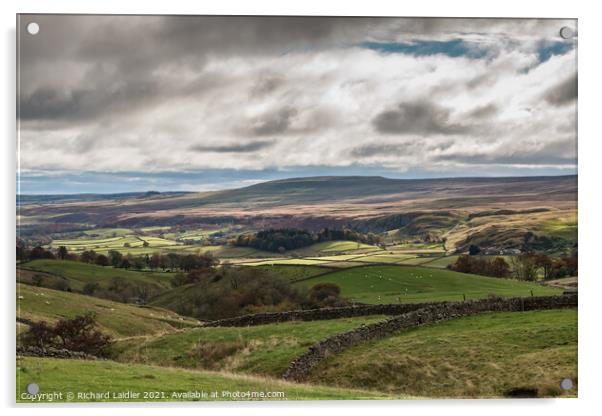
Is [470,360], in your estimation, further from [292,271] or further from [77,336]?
[77,336]

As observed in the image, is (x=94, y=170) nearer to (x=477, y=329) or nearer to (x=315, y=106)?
(x=315, y=106)

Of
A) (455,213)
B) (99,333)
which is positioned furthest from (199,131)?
(455,213)

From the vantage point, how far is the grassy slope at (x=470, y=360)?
12.2 meters

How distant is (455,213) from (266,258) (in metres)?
4.24

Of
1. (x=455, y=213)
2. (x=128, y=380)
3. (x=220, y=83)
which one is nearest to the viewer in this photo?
(x=128, y=380)

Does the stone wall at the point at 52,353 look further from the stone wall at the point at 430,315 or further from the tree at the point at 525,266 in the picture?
the tree at the point at 525,266

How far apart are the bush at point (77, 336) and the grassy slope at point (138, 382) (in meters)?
0.59

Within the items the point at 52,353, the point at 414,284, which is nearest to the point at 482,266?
the point at 414,284

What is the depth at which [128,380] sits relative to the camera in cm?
1188

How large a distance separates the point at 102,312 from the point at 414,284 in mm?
6741

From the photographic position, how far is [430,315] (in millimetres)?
14258

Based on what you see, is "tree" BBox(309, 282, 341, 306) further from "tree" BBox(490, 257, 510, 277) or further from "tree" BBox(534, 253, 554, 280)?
"tree" BBox(534, 253, 554, 280)

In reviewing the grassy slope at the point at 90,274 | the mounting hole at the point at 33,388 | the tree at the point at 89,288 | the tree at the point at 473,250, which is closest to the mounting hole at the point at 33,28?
the grassy slope at the point at 90,274

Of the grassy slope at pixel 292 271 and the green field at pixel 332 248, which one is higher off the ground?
the green field at pixel 332 248
